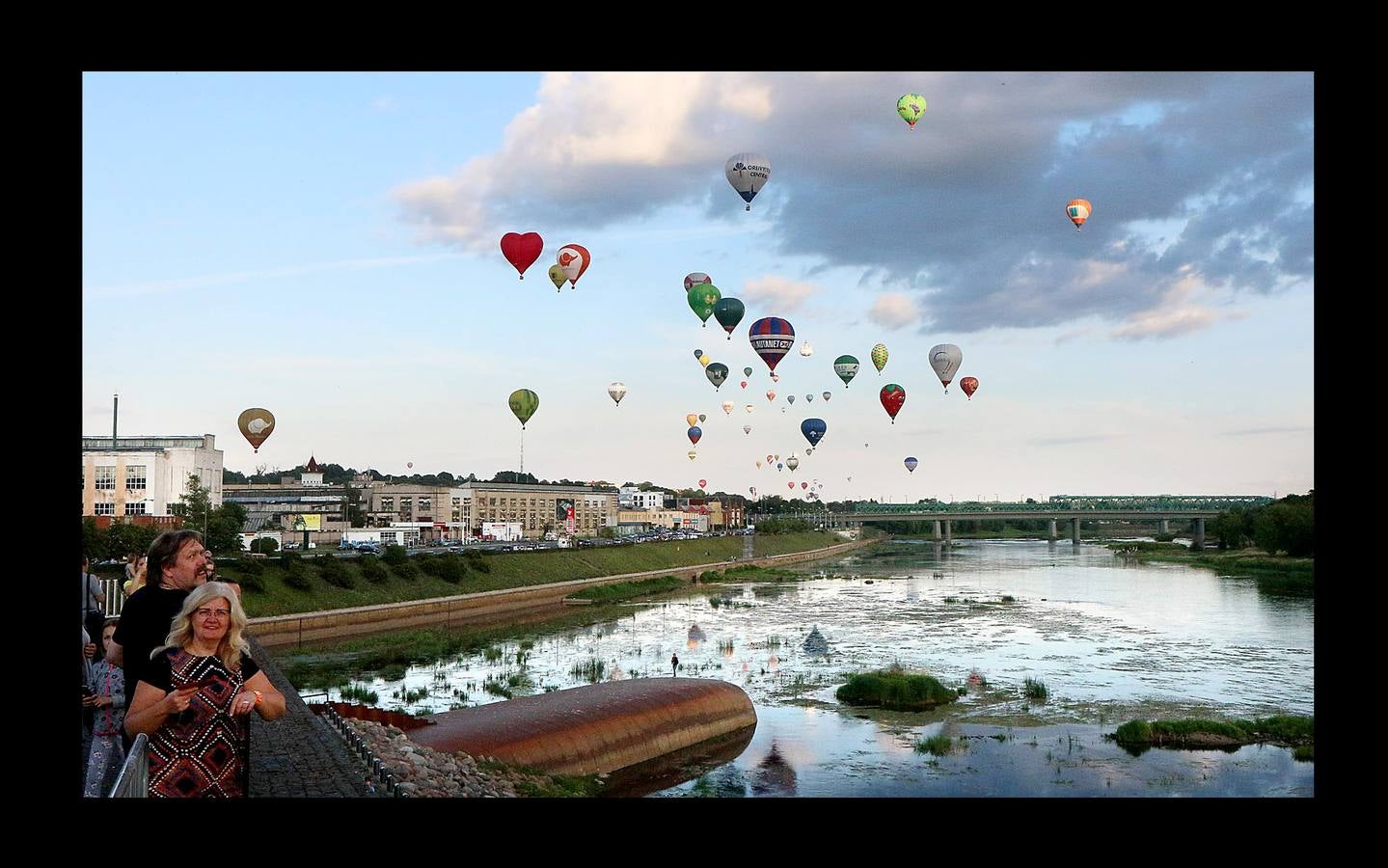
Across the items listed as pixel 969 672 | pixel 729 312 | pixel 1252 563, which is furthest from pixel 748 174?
pixel 1252 563

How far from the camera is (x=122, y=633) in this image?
534cm

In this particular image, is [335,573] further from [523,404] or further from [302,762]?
[302,762]

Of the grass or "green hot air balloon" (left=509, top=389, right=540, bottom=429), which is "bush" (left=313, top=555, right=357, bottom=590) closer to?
"green hot air balloon" (left=509, top=389, right=540, bottom=429)

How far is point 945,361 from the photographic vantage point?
50344mm

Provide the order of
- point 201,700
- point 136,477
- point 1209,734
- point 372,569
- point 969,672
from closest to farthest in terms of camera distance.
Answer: point 201,700 < point 1209,734 < point 969,672 < point 372,569 < point 136,477

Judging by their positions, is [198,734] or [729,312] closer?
[198,734]

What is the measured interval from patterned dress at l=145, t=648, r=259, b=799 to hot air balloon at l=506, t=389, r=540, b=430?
45.7 meters

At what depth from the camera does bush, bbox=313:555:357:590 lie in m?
49.5

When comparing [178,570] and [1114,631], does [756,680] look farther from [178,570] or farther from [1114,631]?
[178,570]

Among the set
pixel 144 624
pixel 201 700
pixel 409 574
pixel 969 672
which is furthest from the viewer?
pixel 409 574
